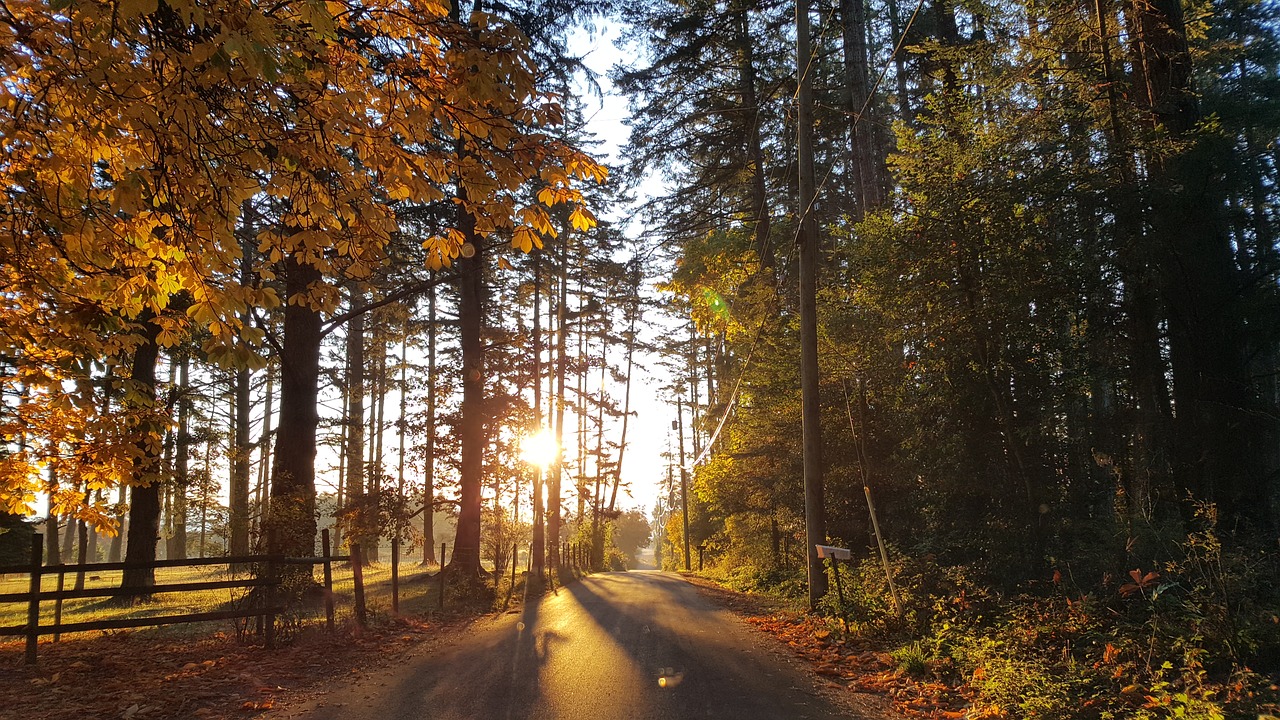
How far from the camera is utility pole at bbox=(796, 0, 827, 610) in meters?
Answer: 11.0

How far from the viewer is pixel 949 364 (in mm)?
9609

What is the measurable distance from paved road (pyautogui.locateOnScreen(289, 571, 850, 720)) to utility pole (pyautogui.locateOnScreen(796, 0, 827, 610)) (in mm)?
1829

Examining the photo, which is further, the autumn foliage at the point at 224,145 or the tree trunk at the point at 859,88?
the tree trunk at the point at 859,88

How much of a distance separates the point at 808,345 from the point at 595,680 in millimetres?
6808

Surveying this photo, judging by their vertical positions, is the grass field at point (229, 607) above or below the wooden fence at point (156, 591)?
below

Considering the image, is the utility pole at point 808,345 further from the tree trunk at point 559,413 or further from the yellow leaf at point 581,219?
the tree trunk at point 559,413

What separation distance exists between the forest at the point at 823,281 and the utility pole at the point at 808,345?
0.18 ft

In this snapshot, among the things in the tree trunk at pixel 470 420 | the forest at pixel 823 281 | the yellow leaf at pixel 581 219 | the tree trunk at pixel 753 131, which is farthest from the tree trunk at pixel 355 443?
the tree trunk at pixel 753 131

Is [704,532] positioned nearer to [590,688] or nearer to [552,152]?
[590,688]

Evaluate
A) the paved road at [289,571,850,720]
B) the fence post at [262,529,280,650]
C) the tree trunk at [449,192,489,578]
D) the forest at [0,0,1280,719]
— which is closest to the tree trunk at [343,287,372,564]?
the forest at [0,0,1280,719]

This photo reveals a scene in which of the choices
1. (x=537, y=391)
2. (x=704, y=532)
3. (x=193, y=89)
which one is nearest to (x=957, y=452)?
(x=193, y=89)

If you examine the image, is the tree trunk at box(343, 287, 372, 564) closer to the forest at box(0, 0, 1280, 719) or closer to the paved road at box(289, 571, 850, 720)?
the forest at box(0, 0, 1280, 719)

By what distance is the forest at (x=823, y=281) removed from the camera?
3922mm

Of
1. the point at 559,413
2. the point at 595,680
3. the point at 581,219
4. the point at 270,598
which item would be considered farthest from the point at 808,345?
the point at 559,413
